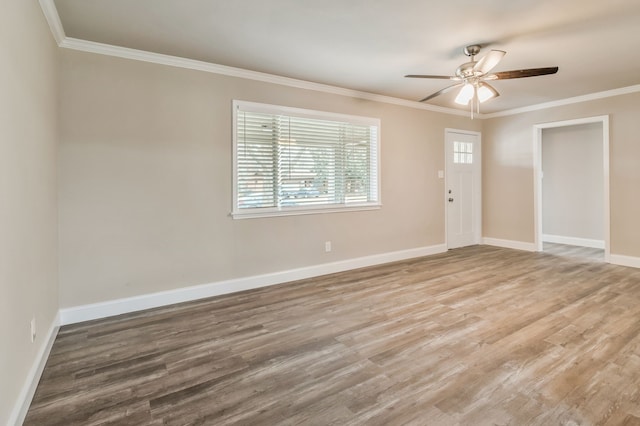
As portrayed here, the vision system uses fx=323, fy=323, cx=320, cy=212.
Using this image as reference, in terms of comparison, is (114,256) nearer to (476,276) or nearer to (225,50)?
(225,50)

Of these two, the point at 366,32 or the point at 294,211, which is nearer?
the point at 366,32

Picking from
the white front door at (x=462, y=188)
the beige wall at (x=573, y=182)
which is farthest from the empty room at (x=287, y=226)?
the beige wall at (x=573, y=182)

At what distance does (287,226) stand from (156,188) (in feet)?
4.99

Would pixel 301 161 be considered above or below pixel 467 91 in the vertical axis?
below

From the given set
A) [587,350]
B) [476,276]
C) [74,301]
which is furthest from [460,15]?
[74,301]

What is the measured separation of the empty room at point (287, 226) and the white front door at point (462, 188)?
0.78 metres

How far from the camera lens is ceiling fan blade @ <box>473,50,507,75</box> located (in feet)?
9.03

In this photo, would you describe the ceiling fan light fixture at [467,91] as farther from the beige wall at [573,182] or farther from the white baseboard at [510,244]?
the beige wall at [573,182]

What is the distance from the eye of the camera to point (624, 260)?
465 cm

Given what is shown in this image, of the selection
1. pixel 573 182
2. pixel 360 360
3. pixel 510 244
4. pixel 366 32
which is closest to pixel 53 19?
pixel 366 32

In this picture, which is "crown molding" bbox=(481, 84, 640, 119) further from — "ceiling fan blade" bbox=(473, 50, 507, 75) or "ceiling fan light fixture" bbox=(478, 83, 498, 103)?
"ceiling fan blade" bbox=(473, 50, 507, 75)

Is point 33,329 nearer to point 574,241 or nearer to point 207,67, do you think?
point 207,67

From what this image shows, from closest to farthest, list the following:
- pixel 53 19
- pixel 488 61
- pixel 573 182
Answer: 1. pixel 53 19
2. pixel 488 61
3. pixel 573 182

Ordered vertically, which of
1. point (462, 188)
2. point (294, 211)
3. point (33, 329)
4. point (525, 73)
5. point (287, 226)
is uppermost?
point (525, 73)
